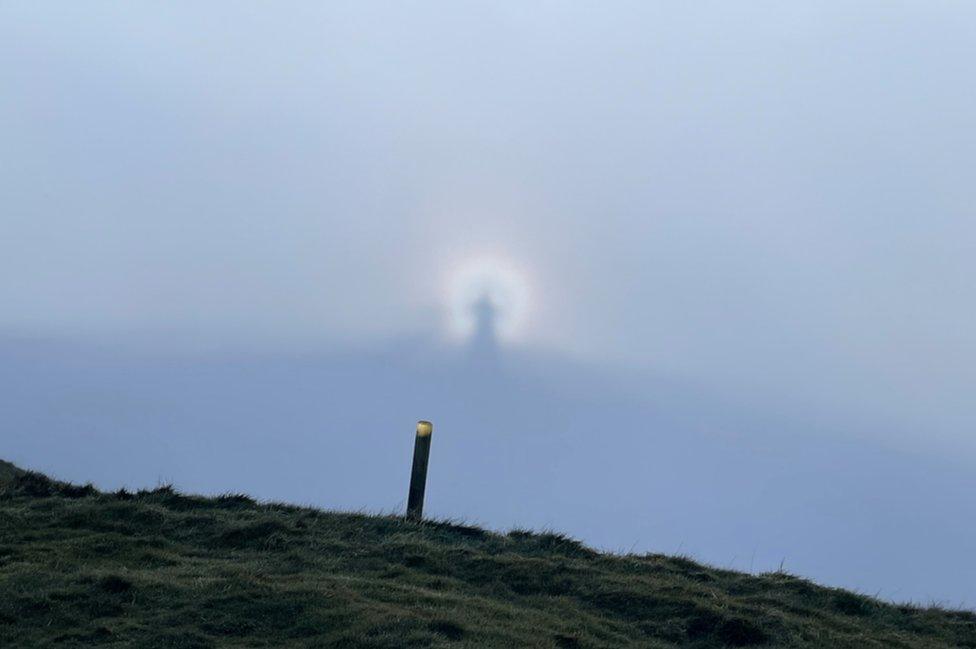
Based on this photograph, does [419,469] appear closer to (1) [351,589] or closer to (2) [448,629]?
(1) [351,589]

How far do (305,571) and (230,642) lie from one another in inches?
139

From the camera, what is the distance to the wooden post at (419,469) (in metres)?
21.8

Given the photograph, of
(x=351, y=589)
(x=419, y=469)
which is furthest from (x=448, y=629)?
(x=419, y=469)

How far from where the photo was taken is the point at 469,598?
50.9 ft

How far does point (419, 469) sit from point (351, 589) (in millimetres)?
6806

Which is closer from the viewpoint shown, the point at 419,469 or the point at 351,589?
the point at 351,589

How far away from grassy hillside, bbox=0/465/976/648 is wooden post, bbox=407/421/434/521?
3.05ft

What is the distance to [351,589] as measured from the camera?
1510cm

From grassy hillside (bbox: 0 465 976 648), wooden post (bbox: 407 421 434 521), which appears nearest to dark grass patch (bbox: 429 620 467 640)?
grassy hillside (bbox: 0 465 976 648)

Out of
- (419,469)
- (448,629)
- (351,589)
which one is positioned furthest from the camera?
(419,469)

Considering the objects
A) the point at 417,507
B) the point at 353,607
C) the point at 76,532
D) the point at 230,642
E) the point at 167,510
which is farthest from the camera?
the point at 417,507

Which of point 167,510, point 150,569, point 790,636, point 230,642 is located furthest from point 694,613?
point 167,510

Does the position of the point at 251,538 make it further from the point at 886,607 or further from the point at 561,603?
the point at 886,607

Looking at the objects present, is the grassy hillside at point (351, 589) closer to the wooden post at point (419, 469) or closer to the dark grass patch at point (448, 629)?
the dark grass patch at point (448, 629)
